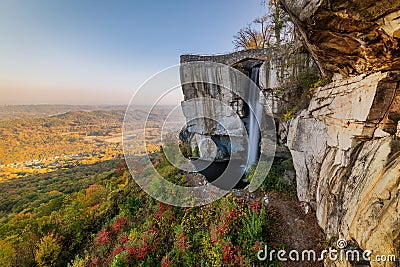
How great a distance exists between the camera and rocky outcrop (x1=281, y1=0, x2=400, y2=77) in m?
2.46

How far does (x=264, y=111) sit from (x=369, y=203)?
24.9 ft

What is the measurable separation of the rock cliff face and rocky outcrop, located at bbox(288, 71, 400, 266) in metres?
0.01

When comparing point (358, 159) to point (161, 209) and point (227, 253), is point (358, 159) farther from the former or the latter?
point (161, 209)

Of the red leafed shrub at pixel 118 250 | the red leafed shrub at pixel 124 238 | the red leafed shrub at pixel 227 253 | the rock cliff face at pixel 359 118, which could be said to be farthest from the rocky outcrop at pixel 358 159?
the red leafed shrub at pixel 124 238

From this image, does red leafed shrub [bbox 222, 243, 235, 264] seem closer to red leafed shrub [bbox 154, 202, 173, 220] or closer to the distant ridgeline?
red leafed shrub [bbox 154, 202, 173, 220]

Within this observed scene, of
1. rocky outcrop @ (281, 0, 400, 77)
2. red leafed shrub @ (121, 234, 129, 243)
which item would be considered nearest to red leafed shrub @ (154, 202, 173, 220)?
red leafed shrub @ (121, 234, 129, 243)

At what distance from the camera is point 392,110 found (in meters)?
3.36

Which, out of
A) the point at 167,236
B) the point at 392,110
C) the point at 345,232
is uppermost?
the point at 392,110

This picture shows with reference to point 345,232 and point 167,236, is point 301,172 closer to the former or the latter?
point 345,232

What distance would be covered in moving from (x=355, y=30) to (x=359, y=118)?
6.17 ft

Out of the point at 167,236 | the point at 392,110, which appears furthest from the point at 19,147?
the point at 392,110

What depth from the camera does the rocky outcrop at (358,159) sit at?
2714 mm

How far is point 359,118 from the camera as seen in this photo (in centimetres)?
377

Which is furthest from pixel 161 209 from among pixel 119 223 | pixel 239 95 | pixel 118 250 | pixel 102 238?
pixel 239 95
